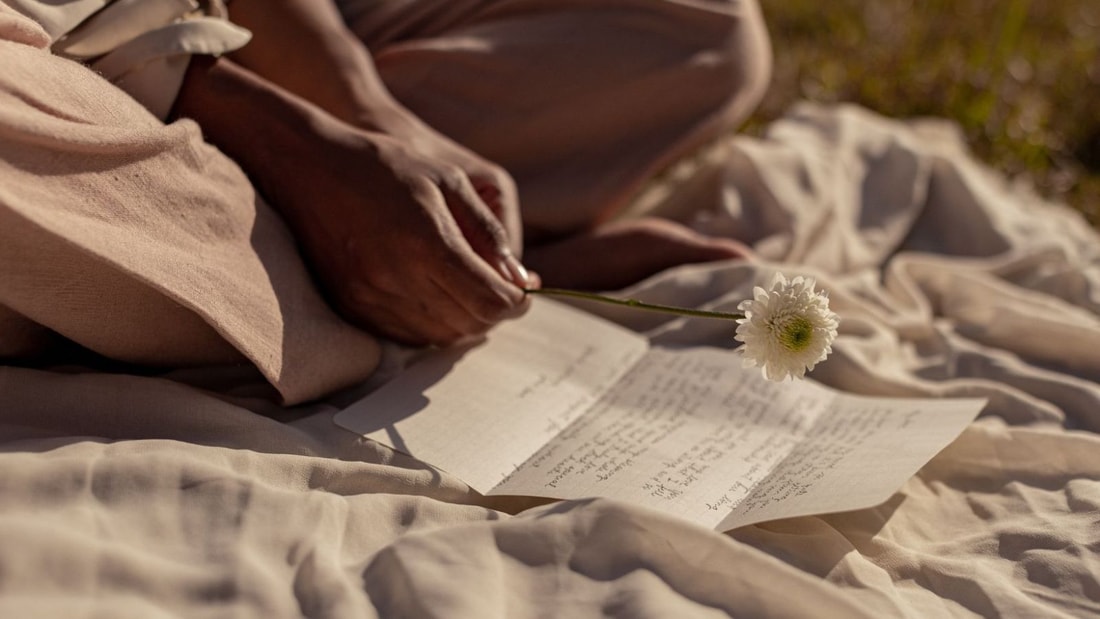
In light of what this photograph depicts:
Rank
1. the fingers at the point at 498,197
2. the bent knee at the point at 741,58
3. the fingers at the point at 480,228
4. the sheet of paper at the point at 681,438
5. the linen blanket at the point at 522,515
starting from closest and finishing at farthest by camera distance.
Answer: the linen blanket at the point at 522,515
the sheet of paper at the point at 681,438
the fingers at the point at 480,228
the fingers at the point at 498,197
the bent knee at the point at 741,58

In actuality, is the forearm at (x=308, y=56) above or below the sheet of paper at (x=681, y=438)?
above

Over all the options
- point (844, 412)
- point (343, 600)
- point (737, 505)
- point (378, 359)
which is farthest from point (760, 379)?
point (343, 600)

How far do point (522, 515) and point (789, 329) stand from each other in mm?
305

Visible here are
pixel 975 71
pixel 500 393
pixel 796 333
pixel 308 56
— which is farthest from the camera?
pixel 975 71

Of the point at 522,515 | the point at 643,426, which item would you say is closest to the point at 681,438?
the point at 643,426

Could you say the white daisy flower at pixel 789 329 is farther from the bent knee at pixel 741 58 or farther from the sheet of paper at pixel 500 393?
the bent knee at pixel 741 58

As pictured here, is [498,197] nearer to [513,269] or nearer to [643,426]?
[513,269]

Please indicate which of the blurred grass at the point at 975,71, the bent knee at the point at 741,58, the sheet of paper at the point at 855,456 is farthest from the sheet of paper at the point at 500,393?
the blurred grass at the point at 975,71

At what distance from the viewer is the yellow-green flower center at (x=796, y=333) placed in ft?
3.36

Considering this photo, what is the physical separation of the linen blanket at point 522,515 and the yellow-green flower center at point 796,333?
0.19 metres

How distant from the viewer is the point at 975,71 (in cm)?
305

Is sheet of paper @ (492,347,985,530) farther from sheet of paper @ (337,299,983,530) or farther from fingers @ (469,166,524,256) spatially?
fingers @ (469,166,524,256)

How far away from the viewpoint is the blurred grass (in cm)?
278

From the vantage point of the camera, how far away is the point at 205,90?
1.38 metres
